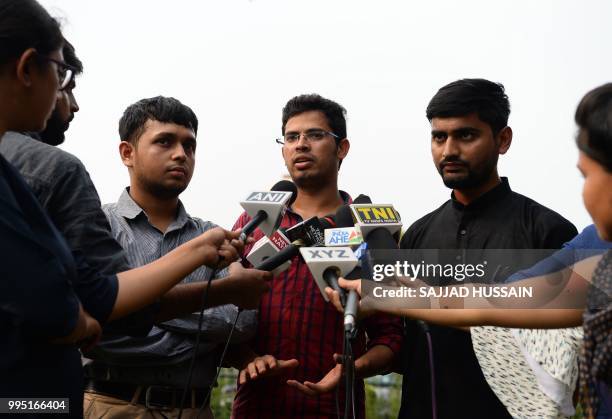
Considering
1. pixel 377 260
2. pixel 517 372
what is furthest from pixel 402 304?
pixel 517 372

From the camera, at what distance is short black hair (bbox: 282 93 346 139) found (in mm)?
4156

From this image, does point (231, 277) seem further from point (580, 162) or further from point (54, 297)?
point (580, 162)

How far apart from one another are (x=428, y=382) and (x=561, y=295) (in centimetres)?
86

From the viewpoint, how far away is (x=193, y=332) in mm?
3312

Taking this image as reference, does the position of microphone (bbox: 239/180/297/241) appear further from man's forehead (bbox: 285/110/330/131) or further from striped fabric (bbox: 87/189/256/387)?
man's forehead (bbox: 285/110/330/131)

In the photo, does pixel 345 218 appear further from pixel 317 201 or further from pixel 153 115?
pixel 153 115

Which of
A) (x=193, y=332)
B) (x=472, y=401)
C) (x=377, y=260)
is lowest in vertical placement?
(x=472, y=401)

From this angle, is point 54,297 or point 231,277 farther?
point 231,277

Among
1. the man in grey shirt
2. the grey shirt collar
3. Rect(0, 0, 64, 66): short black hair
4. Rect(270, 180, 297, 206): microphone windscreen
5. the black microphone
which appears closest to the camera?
Rect(0, 0, 64, 66): short black hair

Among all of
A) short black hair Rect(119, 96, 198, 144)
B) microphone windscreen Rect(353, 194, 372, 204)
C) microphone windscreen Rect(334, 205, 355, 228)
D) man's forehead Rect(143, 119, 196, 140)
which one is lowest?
microphone windscreen Rect(334, 205, 355, 228)

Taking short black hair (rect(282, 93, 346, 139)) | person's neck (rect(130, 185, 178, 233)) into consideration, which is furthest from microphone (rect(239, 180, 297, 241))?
short black hair (rect(282, 93, 346, 139))

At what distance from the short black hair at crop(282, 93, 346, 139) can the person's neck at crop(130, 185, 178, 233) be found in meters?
0.80

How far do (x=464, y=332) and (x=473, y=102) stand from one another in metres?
1.06

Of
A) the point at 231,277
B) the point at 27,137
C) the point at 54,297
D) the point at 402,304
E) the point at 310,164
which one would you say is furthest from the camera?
the point at 310,164
